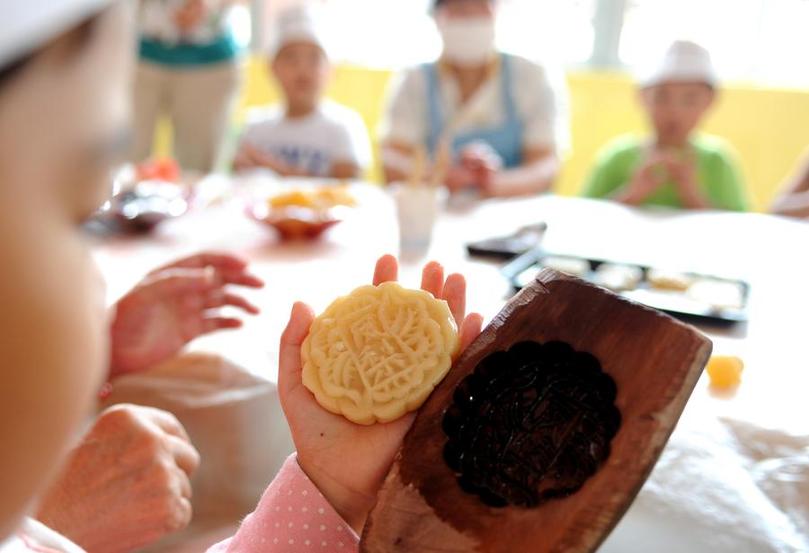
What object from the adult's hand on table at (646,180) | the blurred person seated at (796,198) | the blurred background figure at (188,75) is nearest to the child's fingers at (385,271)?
the adult's hand on table at (646,180)

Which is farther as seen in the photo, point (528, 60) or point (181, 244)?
point (528, 60)

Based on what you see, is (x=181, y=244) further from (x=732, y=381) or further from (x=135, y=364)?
(x=732, y=381)

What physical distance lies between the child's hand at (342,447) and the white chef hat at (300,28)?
208 cm

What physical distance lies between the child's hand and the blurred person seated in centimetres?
146

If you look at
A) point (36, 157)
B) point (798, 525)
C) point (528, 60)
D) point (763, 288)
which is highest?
point (528, 60)

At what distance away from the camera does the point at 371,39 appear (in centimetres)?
469

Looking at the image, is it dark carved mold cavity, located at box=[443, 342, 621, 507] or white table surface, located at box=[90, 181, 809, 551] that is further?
white table surface, located at box=[90, 181, 809, 551]

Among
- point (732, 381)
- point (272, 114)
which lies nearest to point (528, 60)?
point (272, 114)

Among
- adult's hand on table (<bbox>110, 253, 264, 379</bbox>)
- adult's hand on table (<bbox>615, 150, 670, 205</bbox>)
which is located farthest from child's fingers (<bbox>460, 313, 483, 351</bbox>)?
adult's hand on table (<bbox>615, 150, 670, 205</bbox>)

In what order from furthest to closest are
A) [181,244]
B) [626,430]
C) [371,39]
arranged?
1. [371,39]
2. [181,244]
3. [626,430]

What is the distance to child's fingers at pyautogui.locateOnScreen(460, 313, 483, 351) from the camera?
60 cm

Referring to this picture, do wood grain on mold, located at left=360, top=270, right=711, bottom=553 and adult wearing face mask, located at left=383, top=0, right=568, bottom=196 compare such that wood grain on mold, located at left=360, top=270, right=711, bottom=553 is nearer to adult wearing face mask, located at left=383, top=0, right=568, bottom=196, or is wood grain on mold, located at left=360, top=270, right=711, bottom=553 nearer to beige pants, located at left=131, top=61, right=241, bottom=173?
adult wearing face mask, located at left=383, top=0, right=568, bottom=196

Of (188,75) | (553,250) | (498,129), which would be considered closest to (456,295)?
(553,250)

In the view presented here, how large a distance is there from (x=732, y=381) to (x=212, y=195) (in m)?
1.23
